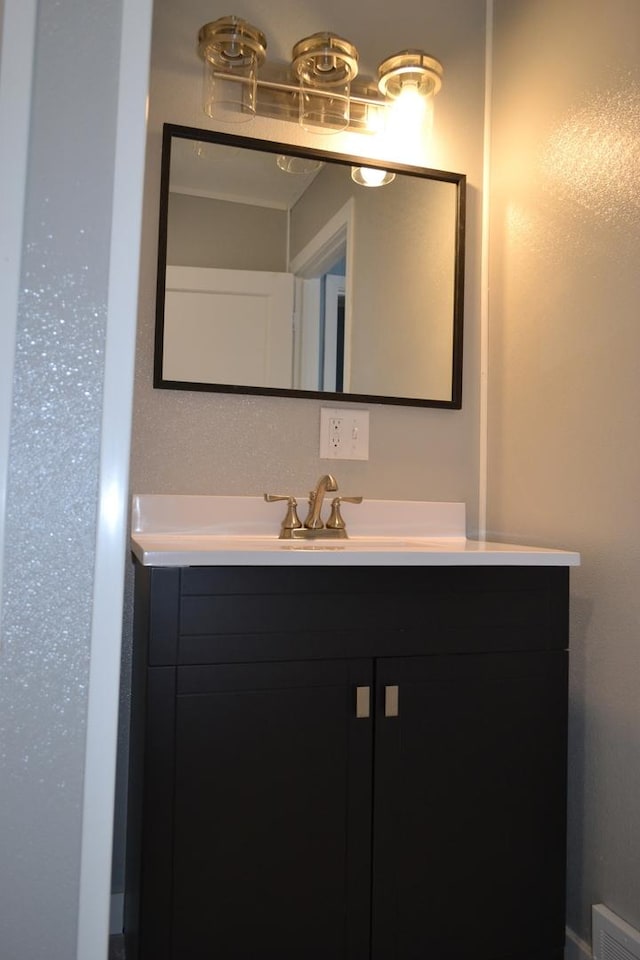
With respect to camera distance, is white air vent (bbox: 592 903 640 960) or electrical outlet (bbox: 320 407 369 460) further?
electrical outlet (bbox: 320 407 369 460)

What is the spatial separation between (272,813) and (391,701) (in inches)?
10.4

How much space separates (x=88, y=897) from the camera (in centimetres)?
73

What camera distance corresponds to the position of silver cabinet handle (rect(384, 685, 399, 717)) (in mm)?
1290

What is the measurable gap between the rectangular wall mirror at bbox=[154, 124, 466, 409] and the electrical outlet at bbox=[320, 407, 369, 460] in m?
0.05

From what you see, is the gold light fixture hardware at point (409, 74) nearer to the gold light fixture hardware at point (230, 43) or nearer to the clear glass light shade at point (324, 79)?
the clear glass light shade at point (324, 79)

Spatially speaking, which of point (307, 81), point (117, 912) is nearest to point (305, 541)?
point (117, 912)

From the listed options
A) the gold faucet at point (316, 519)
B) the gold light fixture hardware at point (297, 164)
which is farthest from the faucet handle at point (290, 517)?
the gold light fixture hardware at point (297, 164)

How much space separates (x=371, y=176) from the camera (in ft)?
6.12

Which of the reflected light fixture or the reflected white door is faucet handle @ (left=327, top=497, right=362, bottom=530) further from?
the reflected light fixture

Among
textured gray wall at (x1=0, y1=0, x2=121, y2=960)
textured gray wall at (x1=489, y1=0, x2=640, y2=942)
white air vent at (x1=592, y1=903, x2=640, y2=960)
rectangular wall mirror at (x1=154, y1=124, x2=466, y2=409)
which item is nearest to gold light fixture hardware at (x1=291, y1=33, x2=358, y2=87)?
rectangular wall mirror at (x1=154, y1=124, x2=466, y2=409)

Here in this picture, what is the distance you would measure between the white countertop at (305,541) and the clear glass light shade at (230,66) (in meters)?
0.90

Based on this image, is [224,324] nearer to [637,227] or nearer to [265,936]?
[637,227]

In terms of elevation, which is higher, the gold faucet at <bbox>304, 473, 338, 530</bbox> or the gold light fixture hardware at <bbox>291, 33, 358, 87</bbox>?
the gold light fixture hardware at <bbox>291, 33, 358, 87</bbox>

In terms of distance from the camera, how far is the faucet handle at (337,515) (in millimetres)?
1691
